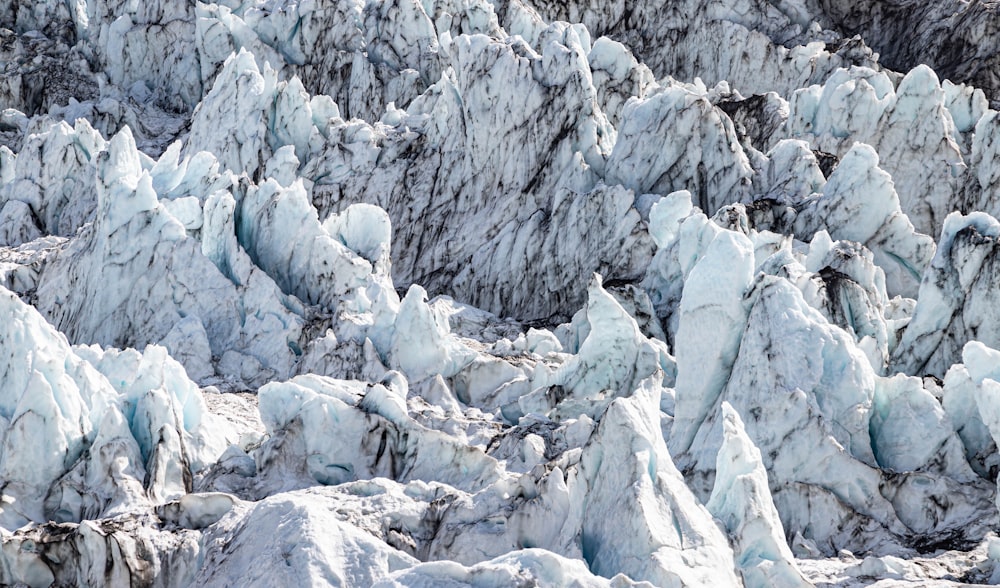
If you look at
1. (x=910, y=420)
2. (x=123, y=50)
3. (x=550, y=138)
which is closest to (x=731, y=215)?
(x=550, y=138)

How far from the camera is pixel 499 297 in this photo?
4178cm

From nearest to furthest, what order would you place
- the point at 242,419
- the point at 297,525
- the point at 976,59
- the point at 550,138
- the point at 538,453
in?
the point at 297,525, the point at 538,453, the point at 242,419, the point at 550,138, the point at 976,59

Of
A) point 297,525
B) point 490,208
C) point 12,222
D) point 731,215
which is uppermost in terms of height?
point 297,525

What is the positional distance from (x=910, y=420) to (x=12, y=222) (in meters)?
32.9

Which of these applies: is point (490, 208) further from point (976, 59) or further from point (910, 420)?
point (976, 59)

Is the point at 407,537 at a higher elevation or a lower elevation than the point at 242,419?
higher

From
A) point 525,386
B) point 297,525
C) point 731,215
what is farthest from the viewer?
point 731,215

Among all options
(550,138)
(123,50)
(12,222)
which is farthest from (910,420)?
(123,50)

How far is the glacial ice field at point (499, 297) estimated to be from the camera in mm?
18375

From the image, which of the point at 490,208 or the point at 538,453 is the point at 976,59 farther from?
the point at 538,453

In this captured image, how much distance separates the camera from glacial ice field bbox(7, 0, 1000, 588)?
18375mm

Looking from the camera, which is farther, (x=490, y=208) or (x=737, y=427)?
(x=490, y=208)

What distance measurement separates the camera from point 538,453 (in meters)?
23.7

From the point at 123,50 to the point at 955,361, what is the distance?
44.4 metres
